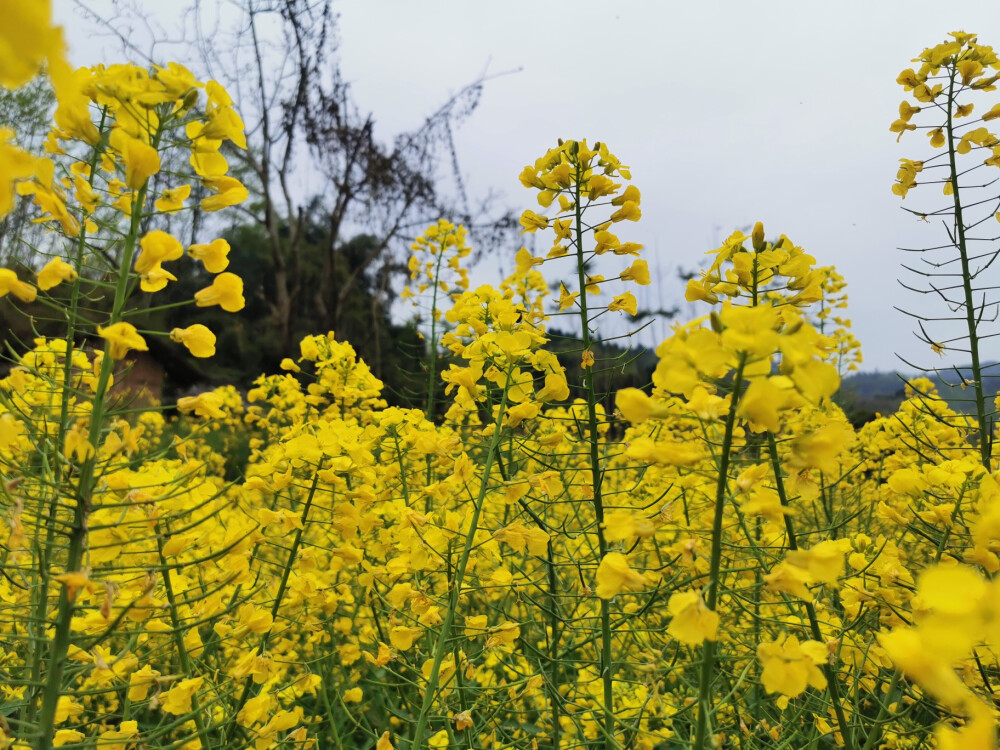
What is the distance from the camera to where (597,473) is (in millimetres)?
1678

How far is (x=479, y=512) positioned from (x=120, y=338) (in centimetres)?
95

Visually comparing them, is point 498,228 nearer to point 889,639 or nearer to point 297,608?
point 297,608

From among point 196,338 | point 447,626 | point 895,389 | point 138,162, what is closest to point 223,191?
point 138,162

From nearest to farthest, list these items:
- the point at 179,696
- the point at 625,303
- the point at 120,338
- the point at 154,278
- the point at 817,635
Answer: the point at 120,338 → the point at 154,278 → the point at 179,696 → the point at 817,635 → the point at 625,303

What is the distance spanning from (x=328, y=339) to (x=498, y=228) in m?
11.4

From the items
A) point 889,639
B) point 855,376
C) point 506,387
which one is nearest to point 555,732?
point 506,387

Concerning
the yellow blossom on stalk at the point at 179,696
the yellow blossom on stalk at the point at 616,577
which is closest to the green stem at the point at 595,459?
the yellow blossom on stalk at the point at 616,577

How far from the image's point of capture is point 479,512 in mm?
1606

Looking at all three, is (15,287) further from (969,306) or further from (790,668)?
(969,306)

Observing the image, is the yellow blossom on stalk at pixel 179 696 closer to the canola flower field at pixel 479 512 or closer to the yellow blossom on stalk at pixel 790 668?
the canola flower field at pixel 479 512

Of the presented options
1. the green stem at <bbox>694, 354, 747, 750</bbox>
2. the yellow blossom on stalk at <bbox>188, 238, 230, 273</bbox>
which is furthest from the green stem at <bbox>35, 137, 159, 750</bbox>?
the green stem at <bbox>694, 354, 747, 750</bbox>

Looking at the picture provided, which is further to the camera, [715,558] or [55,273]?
[55,273]

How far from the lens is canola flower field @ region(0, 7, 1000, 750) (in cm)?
91

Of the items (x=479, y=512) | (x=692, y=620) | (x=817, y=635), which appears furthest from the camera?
(x=479, y=512)
